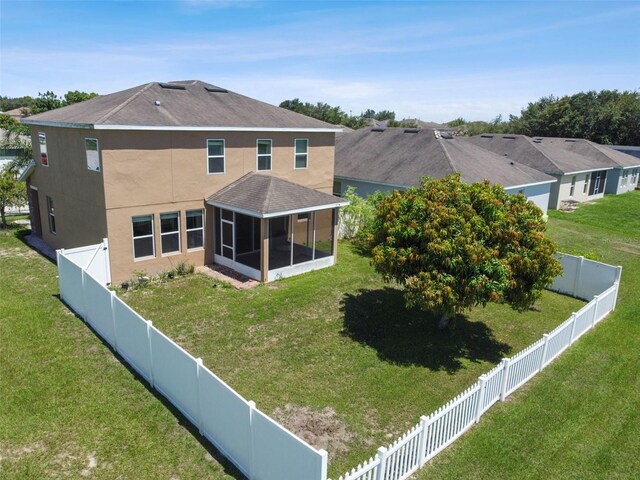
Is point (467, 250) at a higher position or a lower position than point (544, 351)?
higher

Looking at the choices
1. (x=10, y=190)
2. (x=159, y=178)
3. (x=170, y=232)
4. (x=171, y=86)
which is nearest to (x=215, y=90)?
(x=171, y=86)

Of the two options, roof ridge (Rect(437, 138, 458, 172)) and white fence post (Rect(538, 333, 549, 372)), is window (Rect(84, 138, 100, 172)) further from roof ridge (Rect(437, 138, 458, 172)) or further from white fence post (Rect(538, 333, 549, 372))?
roof ridge (Rect(437, 138, 458, 172))

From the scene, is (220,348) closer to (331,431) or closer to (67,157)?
(331,431)

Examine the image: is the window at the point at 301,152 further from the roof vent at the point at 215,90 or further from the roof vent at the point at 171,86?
the roof vent at the point at 171,86

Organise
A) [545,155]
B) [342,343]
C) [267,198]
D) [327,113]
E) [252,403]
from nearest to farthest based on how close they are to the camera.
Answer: [252,403] → [342,343] → [267,198] → [545,155] → [327,113]

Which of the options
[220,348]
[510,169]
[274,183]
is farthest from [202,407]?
[510,169]

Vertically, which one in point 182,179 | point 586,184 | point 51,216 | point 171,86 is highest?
point 171,86

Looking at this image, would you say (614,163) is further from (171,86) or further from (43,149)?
(43,149)
